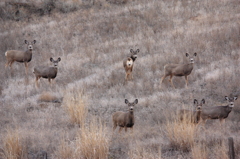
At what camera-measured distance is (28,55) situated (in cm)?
2030

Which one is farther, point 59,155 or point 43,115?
point 43,115

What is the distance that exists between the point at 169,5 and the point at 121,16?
4.23 metres

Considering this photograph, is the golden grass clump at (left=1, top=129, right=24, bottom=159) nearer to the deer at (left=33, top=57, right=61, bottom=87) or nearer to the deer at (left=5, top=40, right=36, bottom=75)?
the deer at (left=33, top=57, right=61, bottom=87)

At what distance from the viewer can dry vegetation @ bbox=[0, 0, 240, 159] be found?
8.36m

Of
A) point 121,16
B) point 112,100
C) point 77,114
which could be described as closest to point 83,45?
point 121,16

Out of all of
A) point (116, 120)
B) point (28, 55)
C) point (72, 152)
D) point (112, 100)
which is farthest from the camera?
point (28, 55)

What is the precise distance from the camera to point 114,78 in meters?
17.2

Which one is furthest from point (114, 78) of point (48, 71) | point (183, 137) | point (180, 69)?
point (183, 137)

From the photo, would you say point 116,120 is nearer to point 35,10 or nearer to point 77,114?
point 77,114

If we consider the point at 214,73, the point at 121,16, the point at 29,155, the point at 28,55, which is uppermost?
the point at 121,16

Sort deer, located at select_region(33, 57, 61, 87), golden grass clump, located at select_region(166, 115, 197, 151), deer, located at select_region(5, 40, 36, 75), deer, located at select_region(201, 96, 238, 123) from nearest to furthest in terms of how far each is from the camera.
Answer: golden grass clump, located at select_region(166, 115, 197, 151) < deer, located at select_region(201, 96, 238, 123) < deer, located at select_region(33, 57, 61, 87) < deer, located at select_region(5, 40, 36, 75)

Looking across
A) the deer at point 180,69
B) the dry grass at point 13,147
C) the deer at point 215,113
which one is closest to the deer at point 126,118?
the deer at point 215,113

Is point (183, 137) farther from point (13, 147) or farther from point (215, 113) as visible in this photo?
point (13, 147)

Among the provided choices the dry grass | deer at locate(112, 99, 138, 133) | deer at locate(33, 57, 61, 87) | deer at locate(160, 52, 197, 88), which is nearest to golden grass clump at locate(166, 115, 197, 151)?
deer at locate(112, 99, 138, 133)
